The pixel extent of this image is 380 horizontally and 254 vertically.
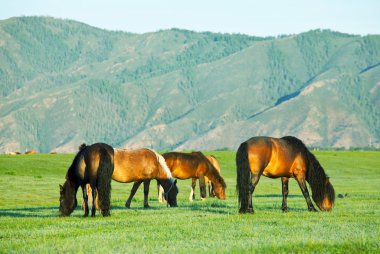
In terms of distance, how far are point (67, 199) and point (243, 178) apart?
5537 millimetres

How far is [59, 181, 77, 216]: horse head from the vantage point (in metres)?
23.3

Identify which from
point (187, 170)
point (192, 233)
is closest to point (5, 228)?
point (192, 233)

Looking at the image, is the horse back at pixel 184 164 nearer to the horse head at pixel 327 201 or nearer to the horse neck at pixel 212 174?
the horse neck at pixel 212 174

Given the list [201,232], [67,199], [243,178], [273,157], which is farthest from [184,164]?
[201,232]

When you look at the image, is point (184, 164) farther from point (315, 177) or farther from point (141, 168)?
point (315, 177)

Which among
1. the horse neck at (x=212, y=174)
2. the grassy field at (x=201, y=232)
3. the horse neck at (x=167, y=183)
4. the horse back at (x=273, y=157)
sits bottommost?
the grassy field at (x=201, y=232)

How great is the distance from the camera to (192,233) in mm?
17422

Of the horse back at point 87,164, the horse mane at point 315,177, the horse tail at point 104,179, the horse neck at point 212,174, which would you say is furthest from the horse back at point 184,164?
the horse tail at point 104,179

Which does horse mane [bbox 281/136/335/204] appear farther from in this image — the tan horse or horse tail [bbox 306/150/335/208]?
the tan horse

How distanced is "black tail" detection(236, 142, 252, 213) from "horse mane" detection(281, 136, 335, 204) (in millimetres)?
2334

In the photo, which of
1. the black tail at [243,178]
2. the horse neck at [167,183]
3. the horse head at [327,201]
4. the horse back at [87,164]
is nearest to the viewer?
the horse back at [87,164]

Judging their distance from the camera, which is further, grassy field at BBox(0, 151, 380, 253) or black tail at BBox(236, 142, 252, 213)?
black tail at BBox(236, 142, 252, 213)

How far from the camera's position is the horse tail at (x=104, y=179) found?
22.4m

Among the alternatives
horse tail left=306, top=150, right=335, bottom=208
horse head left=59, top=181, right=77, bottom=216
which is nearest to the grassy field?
horse head left=59, top=181, right=77, bottom=216
